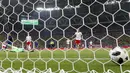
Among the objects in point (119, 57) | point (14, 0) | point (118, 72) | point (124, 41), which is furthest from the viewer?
point (124, 41)

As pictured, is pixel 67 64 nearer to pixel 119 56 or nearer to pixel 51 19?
pixel 119 56

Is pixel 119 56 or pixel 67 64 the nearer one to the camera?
pixel 119 56

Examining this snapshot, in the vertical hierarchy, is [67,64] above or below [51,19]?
below

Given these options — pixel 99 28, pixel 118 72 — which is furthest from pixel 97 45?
pixel 118 72

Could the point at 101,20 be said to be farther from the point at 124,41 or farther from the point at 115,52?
the point at 115,52

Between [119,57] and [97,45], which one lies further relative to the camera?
[97,45]

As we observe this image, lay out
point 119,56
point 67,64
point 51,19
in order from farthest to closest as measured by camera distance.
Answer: point 51,19 → point 67,64 → point 119,56

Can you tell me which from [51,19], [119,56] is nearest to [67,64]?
[119,56]

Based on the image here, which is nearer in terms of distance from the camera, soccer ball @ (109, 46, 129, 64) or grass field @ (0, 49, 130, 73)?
grass field @ (0, 49, 130, 73)

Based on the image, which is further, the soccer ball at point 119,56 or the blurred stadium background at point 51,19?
the soccer ball at point 119,56

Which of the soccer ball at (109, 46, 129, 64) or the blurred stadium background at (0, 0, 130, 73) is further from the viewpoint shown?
the soccer ball at (109, 46, 129, 64)

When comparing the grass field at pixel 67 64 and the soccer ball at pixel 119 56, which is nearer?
the grass field at pixel 67 64

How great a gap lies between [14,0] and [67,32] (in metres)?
3.64

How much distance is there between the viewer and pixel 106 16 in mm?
5809
